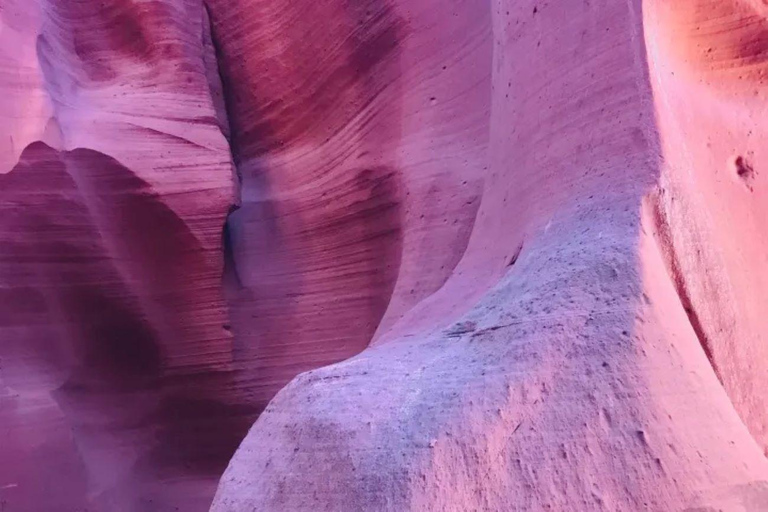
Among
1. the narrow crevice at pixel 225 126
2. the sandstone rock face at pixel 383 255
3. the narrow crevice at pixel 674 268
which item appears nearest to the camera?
the sandstone rock face at pixel 383 255

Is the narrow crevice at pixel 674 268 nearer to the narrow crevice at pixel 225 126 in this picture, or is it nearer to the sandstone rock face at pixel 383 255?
the sandstone rock face at pixel 383 255

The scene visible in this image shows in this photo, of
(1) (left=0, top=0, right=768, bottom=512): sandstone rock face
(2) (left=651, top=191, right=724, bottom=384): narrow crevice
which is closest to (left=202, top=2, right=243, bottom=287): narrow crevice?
(1) (left=0, top=0, right=768, bottom=512): sandstone rock face

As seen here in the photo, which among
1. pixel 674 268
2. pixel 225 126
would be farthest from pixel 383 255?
pixel 674 268

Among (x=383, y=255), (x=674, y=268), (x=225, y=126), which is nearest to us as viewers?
(x=674, y=268)

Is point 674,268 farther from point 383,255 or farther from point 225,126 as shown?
Answer: point 225,126

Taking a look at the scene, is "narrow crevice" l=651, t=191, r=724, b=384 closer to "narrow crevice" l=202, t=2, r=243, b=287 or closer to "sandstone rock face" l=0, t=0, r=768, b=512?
"sandstone rock face" l=0, t=0, r=768, b=512

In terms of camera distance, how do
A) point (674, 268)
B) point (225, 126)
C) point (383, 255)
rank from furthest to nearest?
point (225, 126)
point (383, 255)
point (674, 268)

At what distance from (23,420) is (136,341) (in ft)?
2.20

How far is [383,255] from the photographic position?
128 inches

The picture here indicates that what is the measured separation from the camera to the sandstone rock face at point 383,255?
1176 millimetres

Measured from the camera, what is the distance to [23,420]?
10.6ft

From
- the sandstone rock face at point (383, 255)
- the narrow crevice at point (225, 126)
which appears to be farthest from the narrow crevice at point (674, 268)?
the narrow crevice at point (225, 126)

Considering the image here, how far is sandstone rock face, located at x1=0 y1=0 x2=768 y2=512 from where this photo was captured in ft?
3.86

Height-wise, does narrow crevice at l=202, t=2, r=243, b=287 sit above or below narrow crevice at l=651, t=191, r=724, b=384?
above
